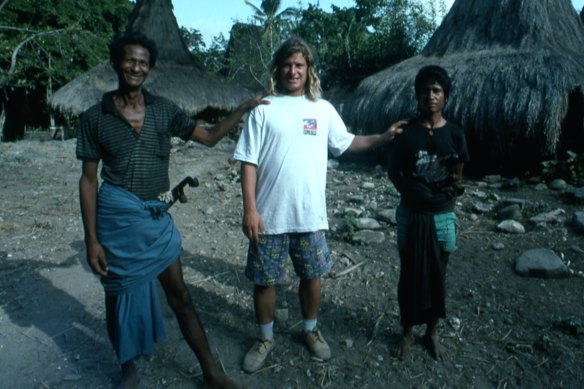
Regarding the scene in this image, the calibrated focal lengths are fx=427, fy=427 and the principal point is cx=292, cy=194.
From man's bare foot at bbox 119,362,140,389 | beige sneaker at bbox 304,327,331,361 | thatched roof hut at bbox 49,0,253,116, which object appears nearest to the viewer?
man's bare foot at bbox 119,362,140,389

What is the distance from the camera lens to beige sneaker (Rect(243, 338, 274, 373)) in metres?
2.23

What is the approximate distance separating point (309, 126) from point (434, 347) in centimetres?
136

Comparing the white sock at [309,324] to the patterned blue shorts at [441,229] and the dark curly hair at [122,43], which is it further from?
the dark curly hair at [122,43]

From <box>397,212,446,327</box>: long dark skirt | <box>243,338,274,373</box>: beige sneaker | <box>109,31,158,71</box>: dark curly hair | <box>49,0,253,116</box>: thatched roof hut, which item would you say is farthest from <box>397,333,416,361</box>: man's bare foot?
<box>49,0,253,116</box>: thatched roof hut

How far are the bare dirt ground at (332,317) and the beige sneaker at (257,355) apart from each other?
0.05 metres

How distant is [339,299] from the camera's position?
2.95 m

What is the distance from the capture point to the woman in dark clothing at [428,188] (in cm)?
209

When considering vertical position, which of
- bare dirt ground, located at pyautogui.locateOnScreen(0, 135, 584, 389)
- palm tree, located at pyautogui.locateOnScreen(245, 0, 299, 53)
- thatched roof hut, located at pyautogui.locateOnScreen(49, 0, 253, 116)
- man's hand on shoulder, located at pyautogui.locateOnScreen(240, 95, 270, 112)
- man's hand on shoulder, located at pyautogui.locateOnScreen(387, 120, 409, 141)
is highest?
palm tree, located at pyautogui.locateOnScreen(245, 0, 299, 53)

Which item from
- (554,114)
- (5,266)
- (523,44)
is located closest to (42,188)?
(5,266)

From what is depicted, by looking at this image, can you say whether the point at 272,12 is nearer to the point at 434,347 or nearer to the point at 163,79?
the point at 163,79

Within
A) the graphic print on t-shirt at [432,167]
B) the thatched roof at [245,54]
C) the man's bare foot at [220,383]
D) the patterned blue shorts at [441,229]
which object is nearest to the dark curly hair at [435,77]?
the graphic print on t-shirt at [432,167]

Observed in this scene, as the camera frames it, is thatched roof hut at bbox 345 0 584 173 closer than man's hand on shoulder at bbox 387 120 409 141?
No

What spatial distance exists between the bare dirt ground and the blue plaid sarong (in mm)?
416

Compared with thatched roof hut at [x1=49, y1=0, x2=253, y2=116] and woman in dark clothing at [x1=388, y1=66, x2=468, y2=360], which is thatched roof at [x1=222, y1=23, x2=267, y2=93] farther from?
woman in dark clothing at [x1=388, y1=66, x2=468, y2=360]
